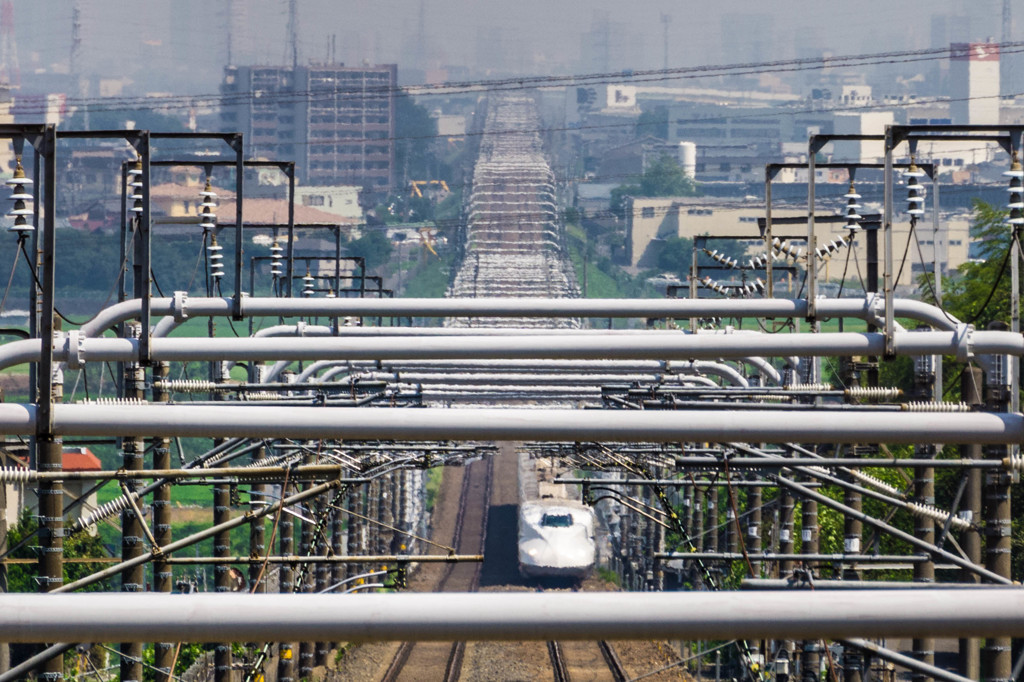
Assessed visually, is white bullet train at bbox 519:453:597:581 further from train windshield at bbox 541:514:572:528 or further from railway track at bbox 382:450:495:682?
railway track at bbox 382:450:495:682

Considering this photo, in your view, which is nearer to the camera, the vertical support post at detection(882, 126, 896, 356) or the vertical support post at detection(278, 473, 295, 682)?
the vertical support post at detection(882, 126, 896, 356)

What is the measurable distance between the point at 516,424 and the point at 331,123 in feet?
525

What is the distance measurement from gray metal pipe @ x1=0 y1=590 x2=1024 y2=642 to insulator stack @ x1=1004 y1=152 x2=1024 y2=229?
16.9 feet

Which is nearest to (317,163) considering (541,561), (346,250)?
(346,250)

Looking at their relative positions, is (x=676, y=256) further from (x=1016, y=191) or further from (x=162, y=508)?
(x=1016, y=191)

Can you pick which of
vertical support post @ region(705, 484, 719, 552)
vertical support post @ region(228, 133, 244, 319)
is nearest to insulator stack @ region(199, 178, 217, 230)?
vertical support post @ region(228, 133, 244, 319)

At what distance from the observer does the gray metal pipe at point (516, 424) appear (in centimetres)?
734

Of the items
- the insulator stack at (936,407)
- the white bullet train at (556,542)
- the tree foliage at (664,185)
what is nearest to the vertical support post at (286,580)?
the insulator stack at (936,407)

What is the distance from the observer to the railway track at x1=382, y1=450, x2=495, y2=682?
98.6 feet

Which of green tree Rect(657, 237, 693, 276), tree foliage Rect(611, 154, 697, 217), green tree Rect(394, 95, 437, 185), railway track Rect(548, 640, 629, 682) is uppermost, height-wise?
green tree Rect(394, 95, 437, 185)

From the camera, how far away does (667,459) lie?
2159 centimetres

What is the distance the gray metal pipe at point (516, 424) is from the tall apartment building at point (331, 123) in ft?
494

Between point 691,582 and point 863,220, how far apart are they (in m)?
17.0

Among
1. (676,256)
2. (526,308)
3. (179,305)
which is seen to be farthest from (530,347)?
(676,256)
